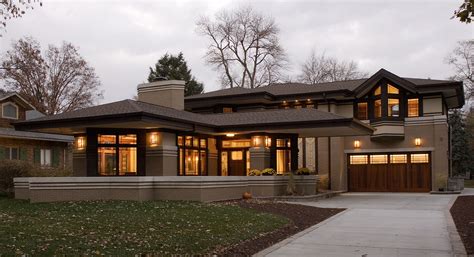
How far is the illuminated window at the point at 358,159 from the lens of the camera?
1268 inches

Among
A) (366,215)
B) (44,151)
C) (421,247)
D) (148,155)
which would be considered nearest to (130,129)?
(148,155)

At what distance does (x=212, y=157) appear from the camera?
27062 mm

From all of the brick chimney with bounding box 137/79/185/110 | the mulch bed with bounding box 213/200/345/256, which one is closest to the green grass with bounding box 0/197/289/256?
the mulch bed with bounding box 213/200/345/256

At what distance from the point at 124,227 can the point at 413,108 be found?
75.7 ft

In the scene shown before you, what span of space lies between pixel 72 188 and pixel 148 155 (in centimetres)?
513

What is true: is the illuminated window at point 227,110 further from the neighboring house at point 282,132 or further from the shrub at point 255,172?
the shrub at point 255,172

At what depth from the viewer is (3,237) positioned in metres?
9.62

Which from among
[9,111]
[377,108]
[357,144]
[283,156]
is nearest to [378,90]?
[377,108]

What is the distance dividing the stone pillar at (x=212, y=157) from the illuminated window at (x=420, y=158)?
38.2 feet

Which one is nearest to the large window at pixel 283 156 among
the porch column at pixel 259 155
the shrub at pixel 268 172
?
the porch column at pixel 259 155

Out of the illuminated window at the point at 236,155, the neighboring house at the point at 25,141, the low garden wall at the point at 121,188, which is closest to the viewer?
the low garden wall at the point at 121,188

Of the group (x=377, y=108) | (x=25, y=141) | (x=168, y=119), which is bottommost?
(x=25, y=141)

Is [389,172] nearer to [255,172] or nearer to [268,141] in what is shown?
[268,141]

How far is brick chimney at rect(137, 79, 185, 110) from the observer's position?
28.4 m
